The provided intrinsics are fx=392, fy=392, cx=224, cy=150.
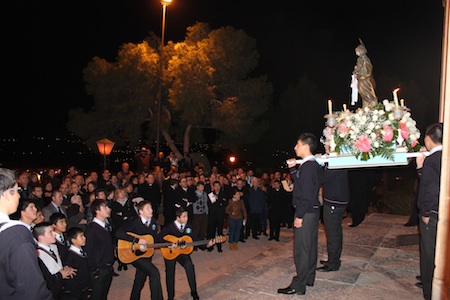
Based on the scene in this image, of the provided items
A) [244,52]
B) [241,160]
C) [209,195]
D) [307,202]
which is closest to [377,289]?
[307,202]

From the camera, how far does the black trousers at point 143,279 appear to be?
19.6ft

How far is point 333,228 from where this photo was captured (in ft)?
19.1

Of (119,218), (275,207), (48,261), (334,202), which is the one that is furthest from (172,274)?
(275,207)

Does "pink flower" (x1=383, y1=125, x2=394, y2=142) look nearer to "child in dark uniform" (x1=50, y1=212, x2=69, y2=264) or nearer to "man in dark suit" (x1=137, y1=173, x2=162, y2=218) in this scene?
"child in dark uniform" (x1=50, y1=212, x2=69, y2=264)

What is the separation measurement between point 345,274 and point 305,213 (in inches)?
56.1

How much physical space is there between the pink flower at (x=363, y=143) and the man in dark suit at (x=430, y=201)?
68 cm

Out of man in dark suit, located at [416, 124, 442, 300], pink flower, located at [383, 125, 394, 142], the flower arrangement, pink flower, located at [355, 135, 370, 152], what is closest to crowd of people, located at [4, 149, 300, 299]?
the flower arrangement

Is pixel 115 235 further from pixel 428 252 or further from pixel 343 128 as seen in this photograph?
pixel 428 252

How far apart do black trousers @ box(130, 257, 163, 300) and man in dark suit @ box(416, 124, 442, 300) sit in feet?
12.0

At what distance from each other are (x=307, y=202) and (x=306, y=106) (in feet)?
76.3

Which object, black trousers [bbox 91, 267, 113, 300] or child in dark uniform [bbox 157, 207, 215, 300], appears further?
child in dark uniform [bbox 157, 207, 215, 300]

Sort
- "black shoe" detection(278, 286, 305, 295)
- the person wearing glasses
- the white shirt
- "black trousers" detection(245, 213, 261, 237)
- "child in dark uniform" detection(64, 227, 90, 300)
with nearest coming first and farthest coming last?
the person wearing glasses < the white shirt < "black shoe" detection(278, 286, 305, 295) < "child in dark uniform" detection(64, 227, 90, 300) < "black trousers" detection(245, 213, 261, 237)

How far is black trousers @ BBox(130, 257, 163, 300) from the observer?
5.97 m

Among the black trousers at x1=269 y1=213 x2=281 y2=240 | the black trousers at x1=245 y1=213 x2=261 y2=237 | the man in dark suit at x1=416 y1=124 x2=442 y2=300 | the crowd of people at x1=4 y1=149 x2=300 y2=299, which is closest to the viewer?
the man in dark suit at x1=416 y1=124 x2=442 y2=300
